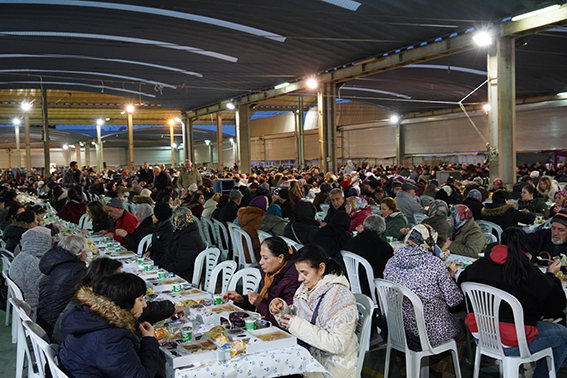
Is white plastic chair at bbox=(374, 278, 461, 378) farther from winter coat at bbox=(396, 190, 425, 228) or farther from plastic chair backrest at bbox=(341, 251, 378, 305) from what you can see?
winter coat at bbox=(396, 190, 425, 228)

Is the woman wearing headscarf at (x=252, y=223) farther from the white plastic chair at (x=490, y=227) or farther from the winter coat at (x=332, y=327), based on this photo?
the winter coat at (x=332, y=327)

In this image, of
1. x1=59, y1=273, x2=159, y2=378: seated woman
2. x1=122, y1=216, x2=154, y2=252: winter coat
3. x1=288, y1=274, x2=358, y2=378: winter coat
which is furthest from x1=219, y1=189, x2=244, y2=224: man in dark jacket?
x1=59, y1=273, x2=159, y2=378: seated woman

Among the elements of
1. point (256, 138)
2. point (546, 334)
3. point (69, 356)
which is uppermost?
point (256, 138)

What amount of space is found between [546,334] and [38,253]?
411 centimetres

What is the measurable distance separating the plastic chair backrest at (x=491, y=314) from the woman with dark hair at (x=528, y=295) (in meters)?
0.05

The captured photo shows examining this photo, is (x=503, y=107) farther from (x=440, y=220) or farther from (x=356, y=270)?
(x=356, y=270)

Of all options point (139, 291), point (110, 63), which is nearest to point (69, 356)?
point (139, 291)

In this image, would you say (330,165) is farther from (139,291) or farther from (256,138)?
(256,138)

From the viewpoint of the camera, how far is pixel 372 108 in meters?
31.7

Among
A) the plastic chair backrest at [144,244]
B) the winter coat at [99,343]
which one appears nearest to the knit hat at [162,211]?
the plastic chair backrest at [144,244]

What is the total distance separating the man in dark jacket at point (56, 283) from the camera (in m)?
3.68

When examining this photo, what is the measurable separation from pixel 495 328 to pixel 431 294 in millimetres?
452

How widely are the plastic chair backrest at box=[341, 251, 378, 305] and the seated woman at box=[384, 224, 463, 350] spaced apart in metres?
0.84

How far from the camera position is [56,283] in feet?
12.1
